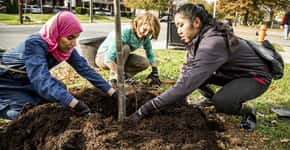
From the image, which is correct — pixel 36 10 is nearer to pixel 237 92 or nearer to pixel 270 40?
pixel 270 40

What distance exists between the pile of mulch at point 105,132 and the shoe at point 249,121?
0.30 meters

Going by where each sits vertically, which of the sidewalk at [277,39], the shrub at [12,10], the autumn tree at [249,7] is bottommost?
the sidewalk at [277,39]

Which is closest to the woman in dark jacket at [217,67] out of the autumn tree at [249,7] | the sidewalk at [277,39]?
the sidewalk at [277,39]

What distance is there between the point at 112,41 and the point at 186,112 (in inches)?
67.3

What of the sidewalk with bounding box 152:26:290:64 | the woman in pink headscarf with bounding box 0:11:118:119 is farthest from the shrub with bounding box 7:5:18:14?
the woman in pink headscarf with bounding box 0:11:118:119

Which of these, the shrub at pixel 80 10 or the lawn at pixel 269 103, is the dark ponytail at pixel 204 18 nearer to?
the lawn at pixel 269 103

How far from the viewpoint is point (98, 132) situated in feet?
6.54

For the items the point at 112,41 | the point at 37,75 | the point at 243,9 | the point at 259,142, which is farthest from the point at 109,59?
the point at 243,9

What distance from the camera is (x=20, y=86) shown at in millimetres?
2531

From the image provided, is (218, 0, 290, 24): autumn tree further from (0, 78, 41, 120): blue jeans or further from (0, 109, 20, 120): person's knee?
(0, 109, 20, 120): person's knee

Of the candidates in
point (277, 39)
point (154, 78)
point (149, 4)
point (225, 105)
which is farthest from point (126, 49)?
point (149, 4)

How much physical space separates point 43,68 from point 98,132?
584 mm

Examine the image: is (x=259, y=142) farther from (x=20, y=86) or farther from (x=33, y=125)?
(x=20, y=86)

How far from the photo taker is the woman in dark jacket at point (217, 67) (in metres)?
2.24
